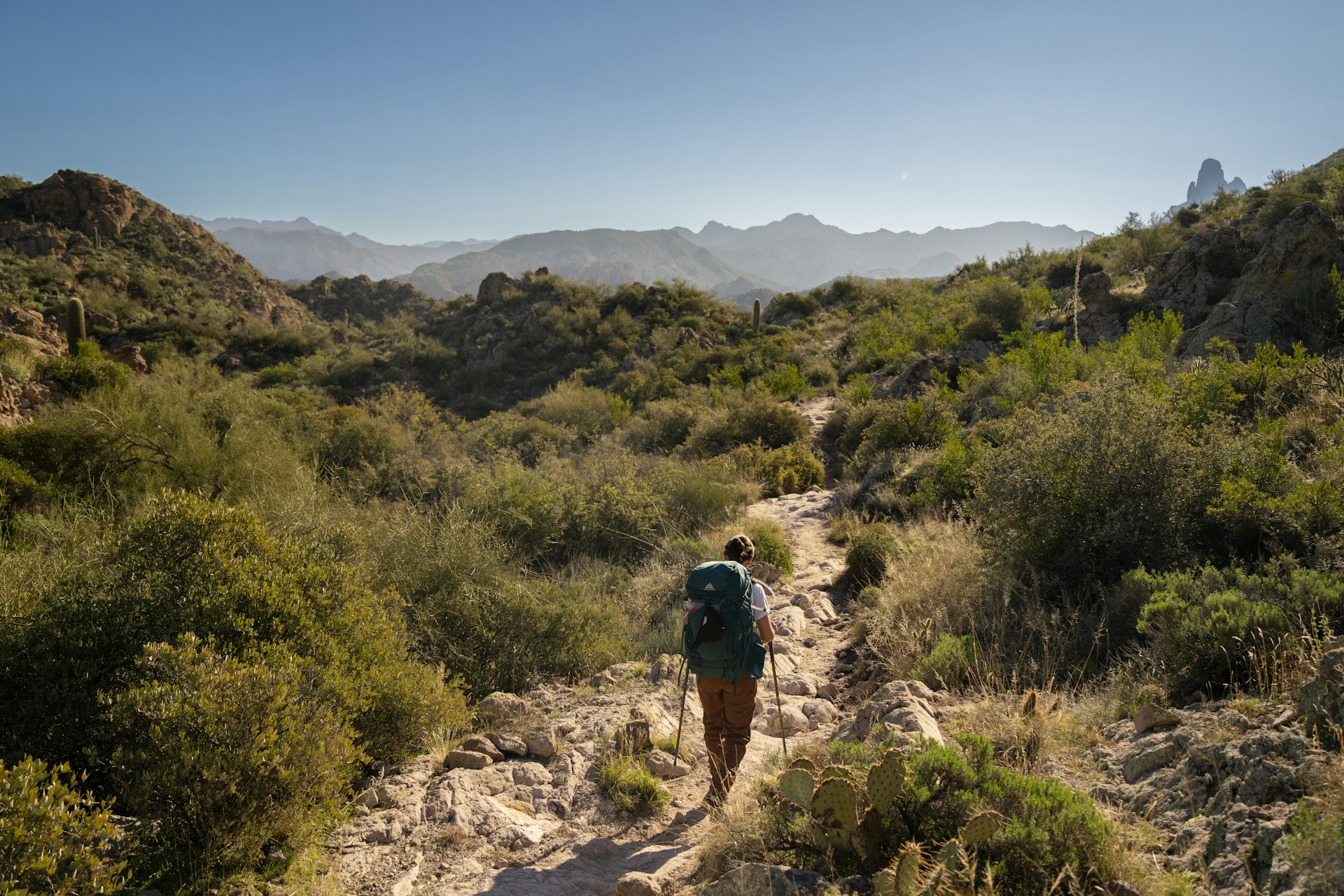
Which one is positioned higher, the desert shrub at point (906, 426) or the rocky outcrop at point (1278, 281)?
the rocky outcrop at point (1278, 281)

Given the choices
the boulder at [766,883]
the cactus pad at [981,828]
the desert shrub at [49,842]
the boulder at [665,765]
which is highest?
the desert shrub at [49,842]

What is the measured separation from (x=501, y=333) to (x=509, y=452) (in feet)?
57.5

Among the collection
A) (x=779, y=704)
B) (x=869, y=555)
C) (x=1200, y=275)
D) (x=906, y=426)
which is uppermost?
(x=1200, y=275)

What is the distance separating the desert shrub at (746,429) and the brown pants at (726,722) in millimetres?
9978

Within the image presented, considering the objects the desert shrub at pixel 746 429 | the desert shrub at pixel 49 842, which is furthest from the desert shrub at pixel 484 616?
the desert shrub at pixel 746 429

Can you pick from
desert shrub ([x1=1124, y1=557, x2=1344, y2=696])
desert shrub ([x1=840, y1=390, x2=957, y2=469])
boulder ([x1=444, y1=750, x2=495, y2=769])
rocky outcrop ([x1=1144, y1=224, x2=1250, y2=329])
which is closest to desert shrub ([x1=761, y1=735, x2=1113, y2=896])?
desert shrub ([x1=1124, y1=557, x2=1344, y2=696])

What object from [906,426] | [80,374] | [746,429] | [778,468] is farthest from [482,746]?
[80,374]

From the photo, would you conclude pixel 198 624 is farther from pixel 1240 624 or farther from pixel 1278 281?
pixel 1278 281

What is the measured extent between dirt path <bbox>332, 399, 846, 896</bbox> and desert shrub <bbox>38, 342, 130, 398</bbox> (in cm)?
1089

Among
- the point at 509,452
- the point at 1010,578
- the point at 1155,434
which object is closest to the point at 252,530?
the point at 1010,578

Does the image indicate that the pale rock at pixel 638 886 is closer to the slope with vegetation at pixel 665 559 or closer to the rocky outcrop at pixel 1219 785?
the slope with vegetation at pixel 665 559

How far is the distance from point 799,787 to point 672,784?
1.77 m

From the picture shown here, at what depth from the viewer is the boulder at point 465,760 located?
4574 millimetres

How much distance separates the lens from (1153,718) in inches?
143
